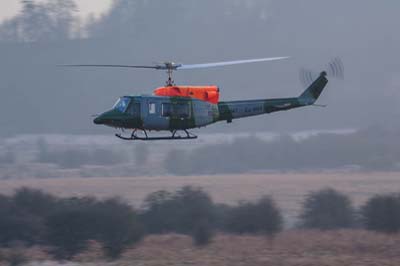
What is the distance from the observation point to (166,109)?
26953 millimetres

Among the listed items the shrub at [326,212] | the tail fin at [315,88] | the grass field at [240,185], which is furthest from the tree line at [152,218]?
the tail fin at [315,88]

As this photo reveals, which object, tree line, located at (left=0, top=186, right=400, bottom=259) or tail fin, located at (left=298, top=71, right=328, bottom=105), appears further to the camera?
tree line, located at (left=0, top=186, right=400, bottom=259)

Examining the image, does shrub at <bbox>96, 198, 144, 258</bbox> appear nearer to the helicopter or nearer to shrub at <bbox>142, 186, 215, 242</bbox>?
shrub at <bbox>142, 186, 215, 242</bbox>

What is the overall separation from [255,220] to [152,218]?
375cm

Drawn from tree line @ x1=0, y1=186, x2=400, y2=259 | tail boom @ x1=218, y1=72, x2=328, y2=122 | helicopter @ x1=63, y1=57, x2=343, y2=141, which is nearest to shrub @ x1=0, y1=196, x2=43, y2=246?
tree line @ x1=0, y1=186, x2=400, y2=259

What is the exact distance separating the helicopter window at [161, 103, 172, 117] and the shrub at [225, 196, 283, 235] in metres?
10.8

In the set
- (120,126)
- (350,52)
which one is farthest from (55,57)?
(120,126)

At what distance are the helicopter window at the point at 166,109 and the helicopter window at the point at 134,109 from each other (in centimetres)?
61

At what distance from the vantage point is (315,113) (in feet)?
311

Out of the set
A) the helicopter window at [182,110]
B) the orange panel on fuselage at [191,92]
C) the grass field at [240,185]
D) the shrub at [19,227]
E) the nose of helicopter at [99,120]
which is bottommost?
the grass field at [240,185]

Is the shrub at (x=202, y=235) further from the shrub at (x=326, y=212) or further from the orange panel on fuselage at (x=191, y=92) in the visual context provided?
the orange panel on fuselage at (x=191, y=92)

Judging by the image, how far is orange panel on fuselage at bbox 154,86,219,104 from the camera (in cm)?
2708

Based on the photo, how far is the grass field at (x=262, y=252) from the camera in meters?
31.4

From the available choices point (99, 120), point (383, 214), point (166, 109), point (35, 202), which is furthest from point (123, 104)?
point (383, 214)
